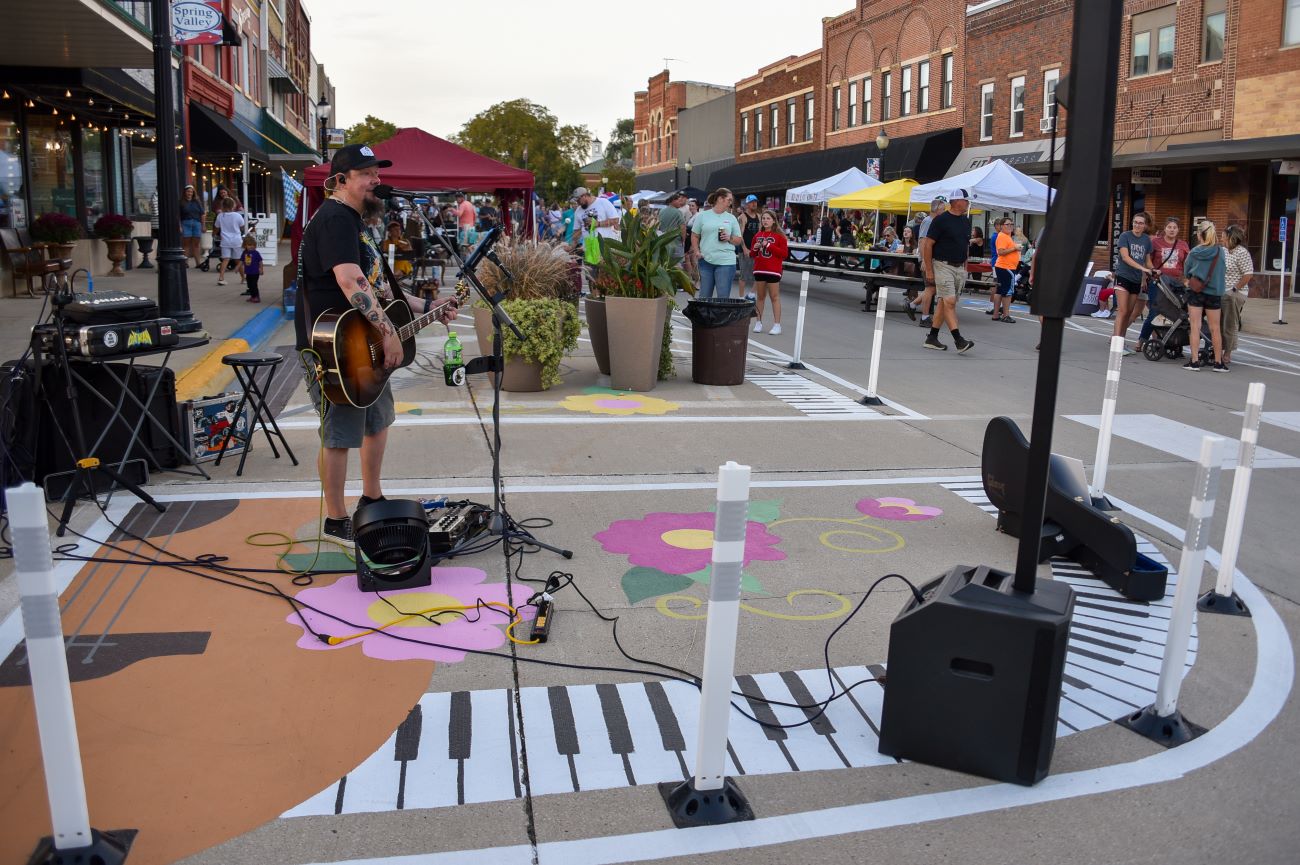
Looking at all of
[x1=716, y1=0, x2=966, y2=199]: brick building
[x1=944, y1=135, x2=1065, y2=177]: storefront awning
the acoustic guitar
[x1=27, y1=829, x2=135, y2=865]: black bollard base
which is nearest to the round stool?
the acoustic guitar

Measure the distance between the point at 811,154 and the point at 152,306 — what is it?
4073cm

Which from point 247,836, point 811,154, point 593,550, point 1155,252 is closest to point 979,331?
point 1155,252

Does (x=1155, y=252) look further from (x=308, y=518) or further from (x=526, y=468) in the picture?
(x=308, y=518)

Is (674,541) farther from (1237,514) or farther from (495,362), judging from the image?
(1237,514)

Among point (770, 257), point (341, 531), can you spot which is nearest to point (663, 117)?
point (770, 257)

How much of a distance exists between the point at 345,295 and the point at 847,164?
124ft

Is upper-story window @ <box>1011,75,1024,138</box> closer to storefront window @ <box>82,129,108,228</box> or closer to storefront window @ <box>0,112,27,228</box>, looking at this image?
storefront window @ <box>82,129,108,228</box>

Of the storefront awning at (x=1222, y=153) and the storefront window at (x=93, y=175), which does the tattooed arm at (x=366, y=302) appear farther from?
the storefront awning at (x=1222, y=153)

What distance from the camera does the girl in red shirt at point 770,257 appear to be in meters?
15.3

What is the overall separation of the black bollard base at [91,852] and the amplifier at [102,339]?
12.7 feet

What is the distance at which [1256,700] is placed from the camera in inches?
170

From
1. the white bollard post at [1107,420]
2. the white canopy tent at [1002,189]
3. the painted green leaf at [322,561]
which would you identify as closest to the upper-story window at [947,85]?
the white canopy tent at [1002,189]

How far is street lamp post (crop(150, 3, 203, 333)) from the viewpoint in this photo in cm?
1255

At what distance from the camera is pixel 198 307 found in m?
16.9
